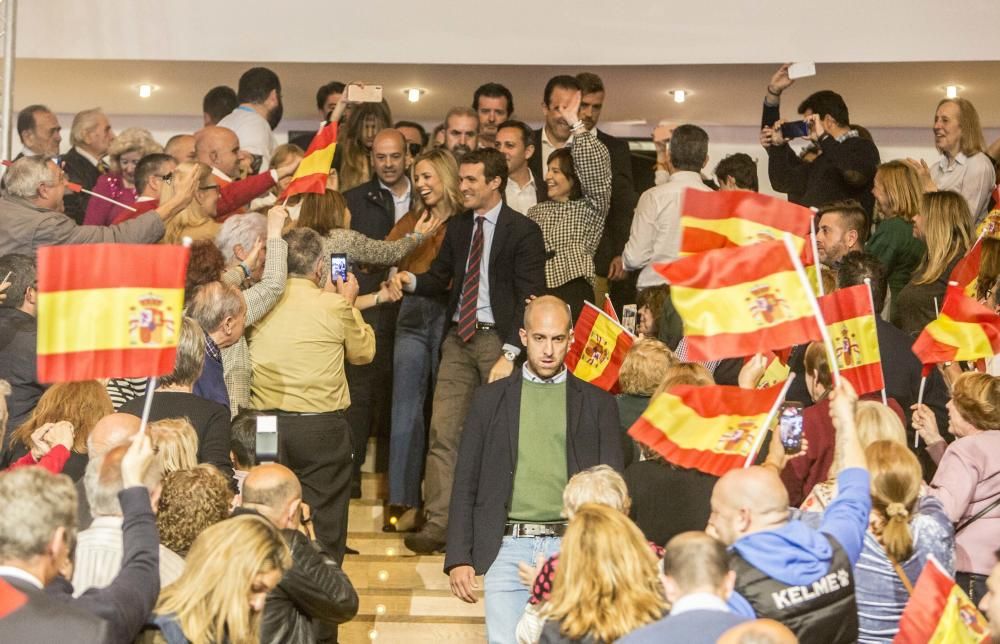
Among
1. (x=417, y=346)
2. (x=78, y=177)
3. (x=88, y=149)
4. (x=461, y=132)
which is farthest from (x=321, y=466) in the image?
(x=88, y=149)

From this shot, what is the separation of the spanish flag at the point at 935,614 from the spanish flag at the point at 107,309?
2.82 meters

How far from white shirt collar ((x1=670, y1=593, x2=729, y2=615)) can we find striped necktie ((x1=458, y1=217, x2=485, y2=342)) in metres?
4.52

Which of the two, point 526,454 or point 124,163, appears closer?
point 526,454

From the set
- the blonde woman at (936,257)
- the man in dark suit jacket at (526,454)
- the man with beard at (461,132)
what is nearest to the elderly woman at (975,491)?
the man in dark suit jacket at (526,454)

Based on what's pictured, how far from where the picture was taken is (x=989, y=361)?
29.1 feet

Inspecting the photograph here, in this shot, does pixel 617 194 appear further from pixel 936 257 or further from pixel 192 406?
pixel 192 406

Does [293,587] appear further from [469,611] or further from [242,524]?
[469,611]

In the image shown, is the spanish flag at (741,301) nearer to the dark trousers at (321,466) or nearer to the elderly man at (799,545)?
the elderly man at (799,545)

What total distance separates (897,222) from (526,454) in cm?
426

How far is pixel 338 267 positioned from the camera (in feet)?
28.6

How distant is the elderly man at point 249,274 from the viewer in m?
7.89

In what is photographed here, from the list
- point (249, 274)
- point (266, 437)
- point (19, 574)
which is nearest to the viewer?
point (19, 574)

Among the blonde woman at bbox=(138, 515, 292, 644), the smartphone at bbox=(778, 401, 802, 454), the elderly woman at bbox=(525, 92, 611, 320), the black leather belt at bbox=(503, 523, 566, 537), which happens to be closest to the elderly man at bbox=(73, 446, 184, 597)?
the blonde woman at bbox=(138, 515, 292, 644)

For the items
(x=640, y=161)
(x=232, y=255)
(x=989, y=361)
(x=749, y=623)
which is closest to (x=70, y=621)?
(x=749, y=623)
